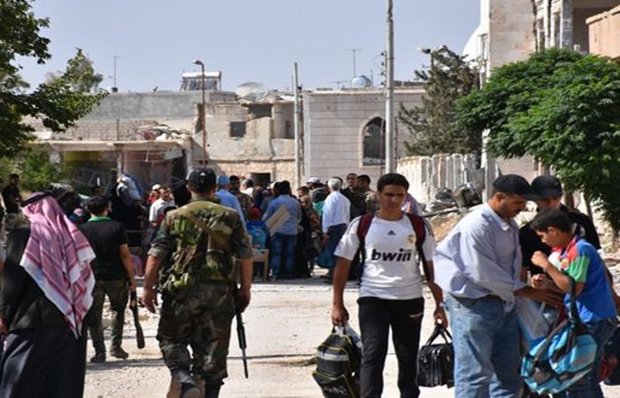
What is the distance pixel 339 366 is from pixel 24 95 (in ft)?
55.1

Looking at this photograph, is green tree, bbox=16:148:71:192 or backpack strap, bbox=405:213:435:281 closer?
backpack strap, bbox=405:213:435:281

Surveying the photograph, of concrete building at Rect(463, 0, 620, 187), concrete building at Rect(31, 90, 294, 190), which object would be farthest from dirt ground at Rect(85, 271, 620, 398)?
concrete building at Rect(31, 90, 294, 190)

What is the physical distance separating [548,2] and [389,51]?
6.09 m

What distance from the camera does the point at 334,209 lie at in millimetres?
22812

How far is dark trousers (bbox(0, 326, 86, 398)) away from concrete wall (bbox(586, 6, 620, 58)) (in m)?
25.2

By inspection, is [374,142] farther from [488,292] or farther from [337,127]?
[488,292]

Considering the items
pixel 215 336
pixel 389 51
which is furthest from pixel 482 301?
pixel 389 51

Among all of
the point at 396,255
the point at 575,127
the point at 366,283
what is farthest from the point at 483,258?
the point at 575,127

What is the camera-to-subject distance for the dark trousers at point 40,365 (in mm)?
8516

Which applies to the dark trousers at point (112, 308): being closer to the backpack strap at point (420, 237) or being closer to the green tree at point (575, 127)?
the backpack strap at point (420, 237)

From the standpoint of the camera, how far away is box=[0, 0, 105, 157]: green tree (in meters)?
24.5

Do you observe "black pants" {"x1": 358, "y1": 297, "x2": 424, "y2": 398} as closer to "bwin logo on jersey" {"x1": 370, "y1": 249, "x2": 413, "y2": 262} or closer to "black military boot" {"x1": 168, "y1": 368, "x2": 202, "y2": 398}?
"bwin logo on jersey" {"x1": 370, "y1": 249, "x2": 413, "y2": 262}

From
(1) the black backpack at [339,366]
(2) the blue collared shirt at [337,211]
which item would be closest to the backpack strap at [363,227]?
(1) the black backpack at [339,366]

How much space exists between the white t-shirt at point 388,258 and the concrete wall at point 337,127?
211 feet
